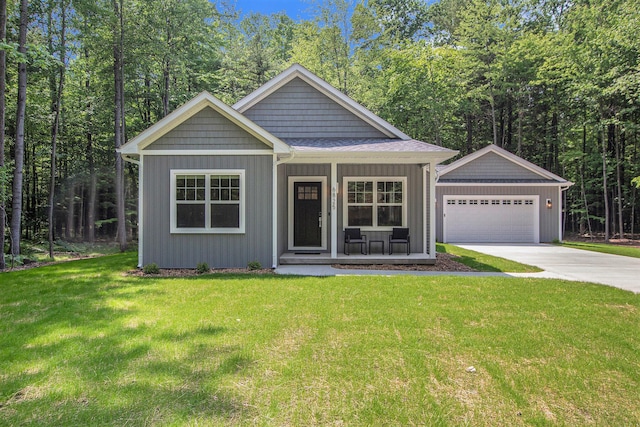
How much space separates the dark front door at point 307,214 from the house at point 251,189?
192 millimetres

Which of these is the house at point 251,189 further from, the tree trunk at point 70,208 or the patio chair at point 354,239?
the tree trunk at point 70,208

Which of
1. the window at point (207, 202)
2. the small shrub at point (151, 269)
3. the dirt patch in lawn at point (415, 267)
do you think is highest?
the window at point (207, 202)

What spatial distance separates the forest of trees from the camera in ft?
46.9

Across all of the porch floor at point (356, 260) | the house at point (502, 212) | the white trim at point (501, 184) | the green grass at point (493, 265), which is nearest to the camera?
the green grass at point (493, 265)

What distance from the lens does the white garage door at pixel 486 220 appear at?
16.5 m

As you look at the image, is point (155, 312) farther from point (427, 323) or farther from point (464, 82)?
point (464, 82)

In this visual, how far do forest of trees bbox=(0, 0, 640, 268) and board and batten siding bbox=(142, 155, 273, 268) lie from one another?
6.90 meters

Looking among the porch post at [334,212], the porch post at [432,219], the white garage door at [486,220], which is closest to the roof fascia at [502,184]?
the white garage door at [486,220]

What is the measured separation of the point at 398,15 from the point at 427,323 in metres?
33.8

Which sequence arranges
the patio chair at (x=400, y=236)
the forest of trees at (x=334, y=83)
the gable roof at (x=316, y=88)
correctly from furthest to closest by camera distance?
1. the forest of trees at (x=334, y=83)
2. the gable roof at (x=316, y=88)
3. the patio chair at (x=400, y=236)

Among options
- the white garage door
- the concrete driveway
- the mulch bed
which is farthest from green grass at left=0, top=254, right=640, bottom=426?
the white garage door

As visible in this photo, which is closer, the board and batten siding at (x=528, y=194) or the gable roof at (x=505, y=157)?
the board and batten siding at (x=528, y=194)

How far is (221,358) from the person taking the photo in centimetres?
335

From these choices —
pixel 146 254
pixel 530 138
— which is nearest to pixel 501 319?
pixel 146 254
